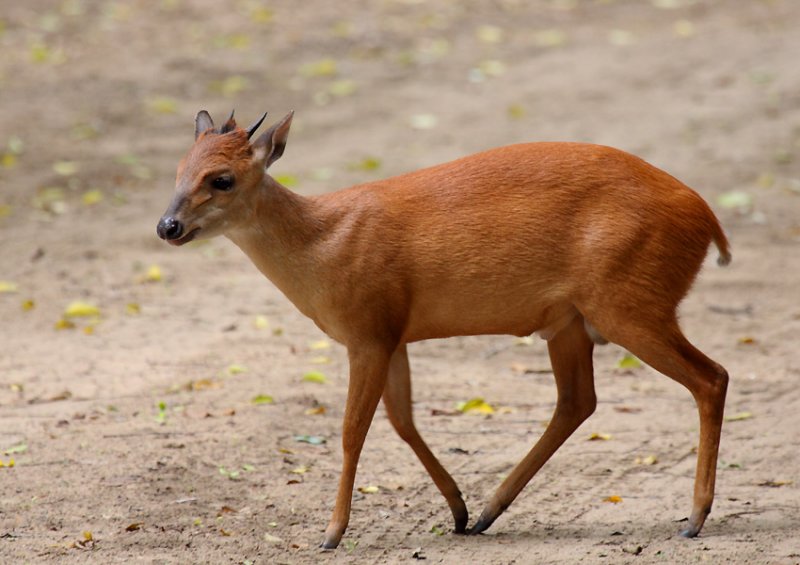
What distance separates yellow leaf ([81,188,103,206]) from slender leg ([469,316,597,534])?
250 inches

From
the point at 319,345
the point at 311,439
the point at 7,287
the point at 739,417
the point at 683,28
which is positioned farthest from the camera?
the point at 683,28

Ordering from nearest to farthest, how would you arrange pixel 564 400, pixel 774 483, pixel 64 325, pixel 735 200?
pixel 564 400
pixel 774 483
pixel 64 325
pixel 735 200

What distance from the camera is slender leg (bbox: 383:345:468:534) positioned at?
508 centimetres

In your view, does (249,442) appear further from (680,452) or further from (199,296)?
(199,296)

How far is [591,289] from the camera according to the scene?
4734 mm

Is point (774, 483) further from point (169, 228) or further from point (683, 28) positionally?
point (683, 28)

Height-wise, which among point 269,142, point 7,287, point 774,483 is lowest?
point 774,483

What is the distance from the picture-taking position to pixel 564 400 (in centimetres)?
525

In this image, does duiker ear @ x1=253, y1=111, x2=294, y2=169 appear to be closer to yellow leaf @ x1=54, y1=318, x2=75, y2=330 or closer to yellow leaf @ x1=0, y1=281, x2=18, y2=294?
yellow leaf @ x1=54, y1=318, x2=75, y2=330

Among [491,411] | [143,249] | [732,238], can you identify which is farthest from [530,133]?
[491,411]

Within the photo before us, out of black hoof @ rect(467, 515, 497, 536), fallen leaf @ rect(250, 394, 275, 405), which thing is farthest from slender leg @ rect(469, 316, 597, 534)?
fallen leaf @ rect(250, 394, 275, 405)

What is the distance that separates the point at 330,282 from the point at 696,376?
1.43m

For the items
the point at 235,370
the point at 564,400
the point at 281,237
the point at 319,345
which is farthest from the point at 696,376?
the point at 319,345

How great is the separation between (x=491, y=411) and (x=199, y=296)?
268 cm
